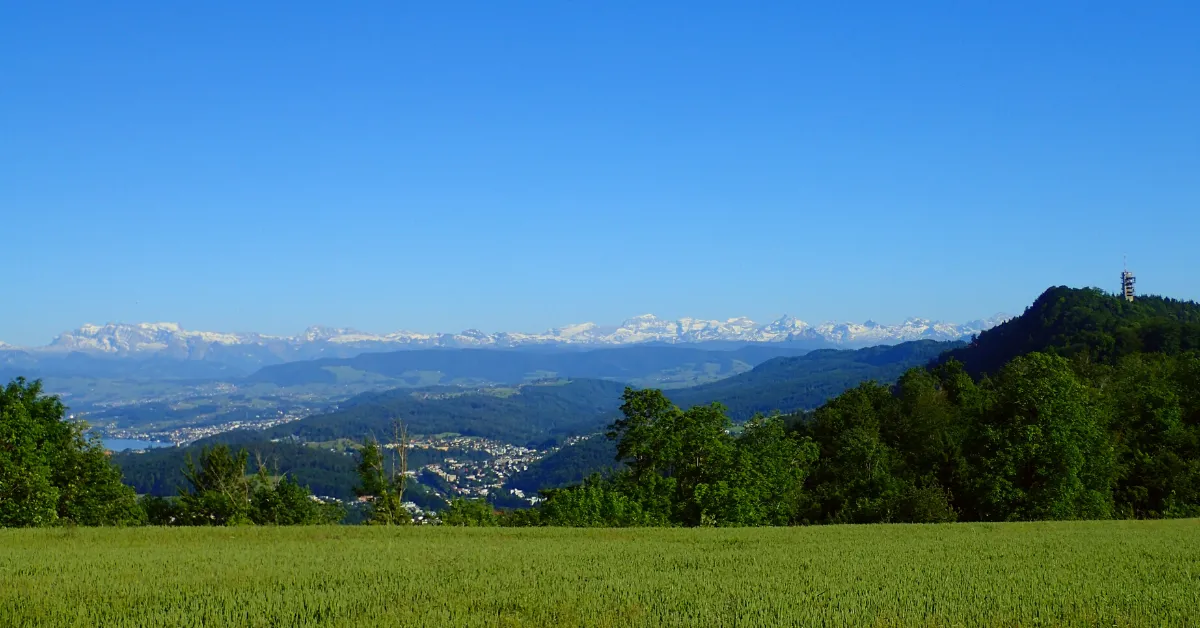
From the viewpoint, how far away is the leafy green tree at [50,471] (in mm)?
46781

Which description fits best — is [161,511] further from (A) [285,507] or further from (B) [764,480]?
(B) [764,480]

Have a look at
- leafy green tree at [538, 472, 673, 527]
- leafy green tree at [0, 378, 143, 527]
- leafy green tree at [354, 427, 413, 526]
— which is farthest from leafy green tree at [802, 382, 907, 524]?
leafy green tree at [0, 378, 143, 527]

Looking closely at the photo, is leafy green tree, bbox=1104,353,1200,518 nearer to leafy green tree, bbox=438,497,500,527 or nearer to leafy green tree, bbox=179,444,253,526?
leafy green tree, bbox=438,497,500,527

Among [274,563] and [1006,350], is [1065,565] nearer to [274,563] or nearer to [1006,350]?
[274,563]

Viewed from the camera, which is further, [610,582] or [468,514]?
[468,514]

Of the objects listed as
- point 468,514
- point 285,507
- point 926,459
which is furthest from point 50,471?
point 926,459

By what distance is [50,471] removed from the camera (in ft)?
165

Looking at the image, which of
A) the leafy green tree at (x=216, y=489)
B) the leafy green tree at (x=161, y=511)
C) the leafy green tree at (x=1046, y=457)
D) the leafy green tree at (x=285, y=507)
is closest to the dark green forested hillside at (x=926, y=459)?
the leafy green tree at (x=1046, y=457)

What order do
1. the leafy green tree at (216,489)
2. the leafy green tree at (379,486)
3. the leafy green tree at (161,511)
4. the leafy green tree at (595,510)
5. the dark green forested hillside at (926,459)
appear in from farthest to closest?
1. the leafy green tree at (161,511)
2. the leafy green tree at (216,489)
3. the leafy green tree at (379,486)
4. the dark green forested hillside at (926,459)
5. the leafy green tree at (595,510)

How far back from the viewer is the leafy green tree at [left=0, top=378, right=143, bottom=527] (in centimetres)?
4678

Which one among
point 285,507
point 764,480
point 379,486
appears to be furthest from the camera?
point 379,486

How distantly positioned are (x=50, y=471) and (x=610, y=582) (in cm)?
4731

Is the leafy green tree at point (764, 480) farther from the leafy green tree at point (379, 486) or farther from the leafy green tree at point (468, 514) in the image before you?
the leafy green tree at point (379, 486)

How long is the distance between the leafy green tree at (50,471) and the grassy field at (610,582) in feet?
72.4
